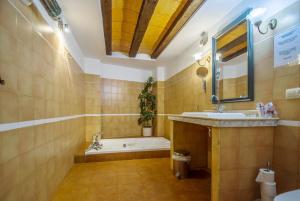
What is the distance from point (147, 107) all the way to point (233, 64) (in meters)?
3.42

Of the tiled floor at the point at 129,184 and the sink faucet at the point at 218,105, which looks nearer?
the tiled floor at the point at 129,184

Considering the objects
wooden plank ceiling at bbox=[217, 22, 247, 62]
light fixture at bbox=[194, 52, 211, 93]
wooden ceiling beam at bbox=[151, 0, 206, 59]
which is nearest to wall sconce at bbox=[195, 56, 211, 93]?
light fixture at bbox=[194, 52, 211, 93]

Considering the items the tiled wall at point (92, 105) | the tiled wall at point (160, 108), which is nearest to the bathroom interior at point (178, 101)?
the tiled wall at point (92, 105)

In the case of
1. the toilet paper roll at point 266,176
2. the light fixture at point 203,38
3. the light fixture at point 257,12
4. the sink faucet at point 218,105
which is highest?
the light fixture at point 203,38

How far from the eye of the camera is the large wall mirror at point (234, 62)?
6.18ft

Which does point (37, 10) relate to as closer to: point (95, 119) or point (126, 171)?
point (126, 171)

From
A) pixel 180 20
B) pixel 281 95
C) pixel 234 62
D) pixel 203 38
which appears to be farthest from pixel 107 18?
pixel 281 95

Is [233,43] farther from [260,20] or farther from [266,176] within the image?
[266,176]

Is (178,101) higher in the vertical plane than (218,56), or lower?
lower

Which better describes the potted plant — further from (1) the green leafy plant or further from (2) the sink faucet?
(2) the sink faucet

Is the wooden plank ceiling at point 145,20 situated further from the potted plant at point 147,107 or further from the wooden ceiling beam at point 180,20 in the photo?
the potted plant at point 147,107

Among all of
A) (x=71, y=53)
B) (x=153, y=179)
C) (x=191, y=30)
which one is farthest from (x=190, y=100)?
(x=71, y=53)

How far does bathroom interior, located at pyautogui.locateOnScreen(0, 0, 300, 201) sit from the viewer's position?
4.42 ft

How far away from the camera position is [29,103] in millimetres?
1444
